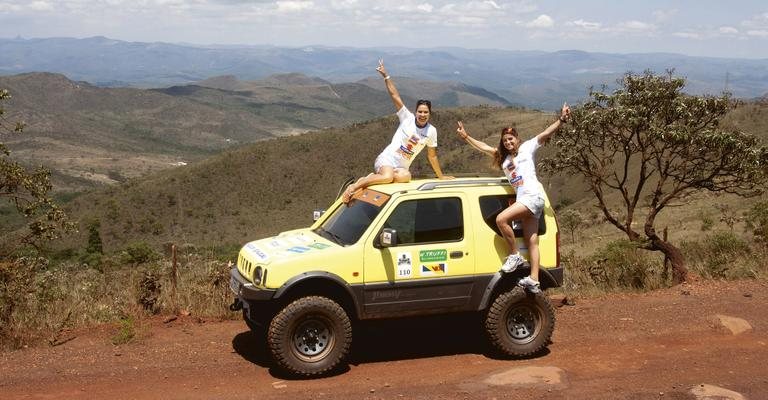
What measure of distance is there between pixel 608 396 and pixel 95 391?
4818mm

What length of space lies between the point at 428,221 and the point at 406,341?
5.78 ft

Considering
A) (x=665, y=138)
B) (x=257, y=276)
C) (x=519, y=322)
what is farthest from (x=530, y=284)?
(x=665, y=138)

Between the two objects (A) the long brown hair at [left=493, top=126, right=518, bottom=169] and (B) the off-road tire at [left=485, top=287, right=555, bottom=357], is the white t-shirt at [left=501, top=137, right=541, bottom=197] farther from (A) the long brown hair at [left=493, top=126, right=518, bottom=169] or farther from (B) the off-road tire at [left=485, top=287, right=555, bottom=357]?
(B) the off-road tire at [left=485, top=287, right=555, bottom=357]

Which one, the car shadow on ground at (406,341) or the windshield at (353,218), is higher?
the windshield at (353,218)

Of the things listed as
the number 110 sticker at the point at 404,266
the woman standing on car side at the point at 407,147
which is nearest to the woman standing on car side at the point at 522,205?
the woman standing on car side at the point at 407,147

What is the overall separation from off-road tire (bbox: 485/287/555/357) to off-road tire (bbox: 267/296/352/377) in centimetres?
161

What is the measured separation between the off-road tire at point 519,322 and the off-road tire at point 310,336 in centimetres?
161

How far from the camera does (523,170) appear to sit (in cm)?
726

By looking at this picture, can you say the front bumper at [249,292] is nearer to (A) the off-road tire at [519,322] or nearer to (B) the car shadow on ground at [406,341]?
(B) the car shadow on ground at [406,341]

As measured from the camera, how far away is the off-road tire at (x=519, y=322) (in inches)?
279

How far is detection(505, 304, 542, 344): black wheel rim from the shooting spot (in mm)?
7273

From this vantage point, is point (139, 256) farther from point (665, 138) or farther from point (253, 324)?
point (253, 324)

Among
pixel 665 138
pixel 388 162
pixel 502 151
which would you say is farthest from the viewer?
pixel 665 138

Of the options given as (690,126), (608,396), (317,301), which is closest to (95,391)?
(317,301)
